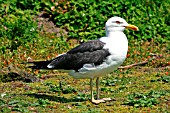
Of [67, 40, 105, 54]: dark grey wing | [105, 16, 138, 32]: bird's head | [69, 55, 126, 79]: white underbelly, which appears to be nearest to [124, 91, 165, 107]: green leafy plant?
[69, 55, 126, 79]: white underbelly

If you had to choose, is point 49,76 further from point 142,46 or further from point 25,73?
point 142,46

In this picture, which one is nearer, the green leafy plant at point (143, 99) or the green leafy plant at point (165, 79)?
the green leafy plant at point (143, 99)

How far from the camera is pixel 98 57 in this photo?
29.0ft

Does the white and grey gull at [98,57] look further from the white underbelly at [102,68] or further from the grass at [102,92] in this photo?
the grass at [102,92]

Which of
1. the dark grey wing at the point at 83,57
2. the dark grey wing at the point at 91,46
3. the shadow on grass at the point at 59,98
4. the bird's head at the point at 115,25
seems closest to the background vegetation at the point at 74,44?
the shadow on grass at the point at 59,98

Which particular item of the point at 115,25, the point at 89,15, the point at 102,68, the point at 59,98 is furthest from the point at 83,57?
the point at 89,15

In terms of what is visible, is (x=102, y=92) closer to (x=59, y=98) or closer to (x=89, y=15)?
(x=59, y=98)

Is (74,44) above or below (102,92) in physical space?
above

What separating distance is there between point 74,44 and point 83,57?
18.4 feet

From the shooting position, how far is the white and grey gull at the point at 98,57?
870cm

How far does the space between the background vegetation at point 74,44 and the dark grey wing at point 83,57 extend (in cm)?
61

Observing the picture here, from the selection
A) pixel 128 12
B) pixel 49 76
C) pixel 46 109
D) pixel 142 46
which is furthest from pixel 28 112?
pixel 128 12

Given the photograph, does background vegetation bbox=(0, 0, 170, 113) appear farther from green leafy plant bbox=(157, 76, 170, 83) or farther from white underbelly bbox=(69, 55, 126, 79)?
white underbelly bbox=(69, 55, 126, 79)

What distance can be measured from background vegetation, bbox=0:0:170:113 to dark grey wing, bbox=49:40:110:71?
0.61 meters
